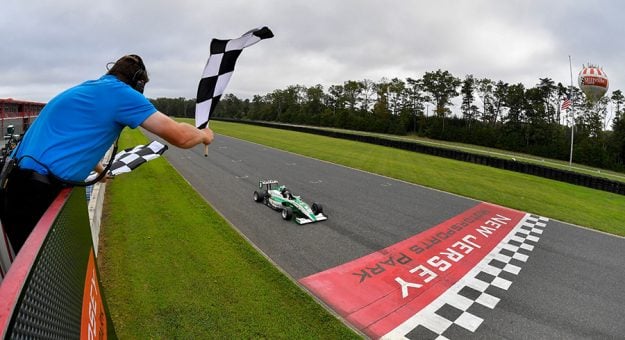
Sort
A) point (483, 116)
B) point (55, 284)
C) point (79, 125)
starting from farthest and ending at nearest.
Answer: point (483, 116)
point (79, 125)
point (55, 284)

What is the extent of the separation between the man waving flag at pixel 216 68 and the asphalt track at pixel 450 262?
4.15m

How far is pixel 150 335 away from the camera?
4582 mm

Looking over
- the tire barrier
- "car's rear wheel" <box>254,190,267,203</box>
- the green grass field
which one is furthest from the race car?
the tire barrier

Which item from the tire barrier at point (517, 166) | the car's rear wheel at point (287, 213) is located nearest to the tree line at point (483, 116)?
the tire barrier at point (517, 166)

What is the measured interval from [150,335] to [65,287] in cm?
375

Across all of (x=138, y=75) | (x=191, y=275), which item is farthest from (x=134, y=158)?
(x=138, y=75)

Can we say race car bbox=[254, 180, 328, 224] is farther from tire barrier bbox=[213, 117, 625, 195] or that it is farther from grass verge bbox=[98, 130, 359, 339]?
tire barrier bbox=[213, 117, 625, 195]

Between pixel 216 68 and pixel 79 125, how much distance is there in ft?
4.67

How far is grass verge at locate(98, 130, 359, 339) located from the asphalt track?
1.91ft

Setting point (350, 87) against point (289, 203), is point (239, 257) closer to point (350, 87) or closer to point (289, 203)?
point (289, 203)

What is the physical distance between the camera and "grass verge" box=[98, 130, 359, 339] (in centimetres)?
489

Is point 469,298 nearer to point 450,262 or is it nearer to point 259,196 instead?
point 450,262

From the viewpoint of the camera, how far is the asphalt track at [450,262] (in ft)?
18.6

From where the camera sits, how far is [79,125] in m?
2.08
